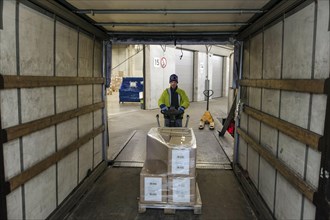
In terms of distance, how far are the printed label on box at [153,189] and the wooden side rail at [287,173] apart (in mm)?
1264

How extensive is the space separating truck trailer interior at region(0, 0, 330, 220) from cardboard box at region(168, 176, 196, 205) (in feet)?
0.12

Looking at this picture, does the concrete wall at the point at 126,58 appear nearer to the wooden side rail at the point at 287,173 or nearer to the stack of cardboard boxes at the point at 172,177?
the stack of cardboard boxes at the point at 172,177

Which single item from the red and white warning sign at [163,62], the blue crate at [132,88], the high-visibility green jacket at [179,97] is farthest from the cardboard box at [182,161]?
the blue crate at [132,88]

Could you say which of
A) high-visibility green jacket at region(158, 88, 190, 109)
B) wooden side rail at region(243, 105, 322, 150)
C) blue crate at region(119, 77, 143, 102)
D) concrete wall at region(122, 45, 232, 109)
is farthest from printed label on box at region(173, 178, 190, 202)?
blue crate at region(119, 77, 143, 102)

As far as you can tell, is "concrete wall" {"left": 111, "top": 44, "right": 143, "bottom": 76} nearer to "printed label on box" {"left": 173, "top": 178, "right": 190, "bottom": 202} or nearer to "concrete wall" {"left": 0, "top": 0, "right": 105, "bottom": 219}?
"concrete wall" {"left": 0, "top": 0, "right": 105, "bottom": 219}

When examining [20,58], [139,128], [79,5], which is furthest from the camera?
[139,128]

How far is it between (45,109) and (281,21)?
2.57 meters

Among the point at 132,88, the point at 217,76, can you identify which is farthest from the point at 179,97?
the point at 217,76

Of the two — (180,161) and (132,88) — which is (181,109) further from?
(132,88)

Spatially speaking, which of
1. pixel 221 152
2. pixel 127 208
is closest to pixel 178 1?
pixel 127 208

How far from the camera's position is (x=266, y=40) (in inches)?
130

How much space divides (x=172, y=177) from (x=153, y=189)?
0.28 meters

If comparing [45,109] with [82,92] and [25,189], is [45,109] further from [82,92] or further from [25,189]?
[82,92]

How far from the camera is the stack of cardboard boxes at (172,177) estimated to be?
3145mm
